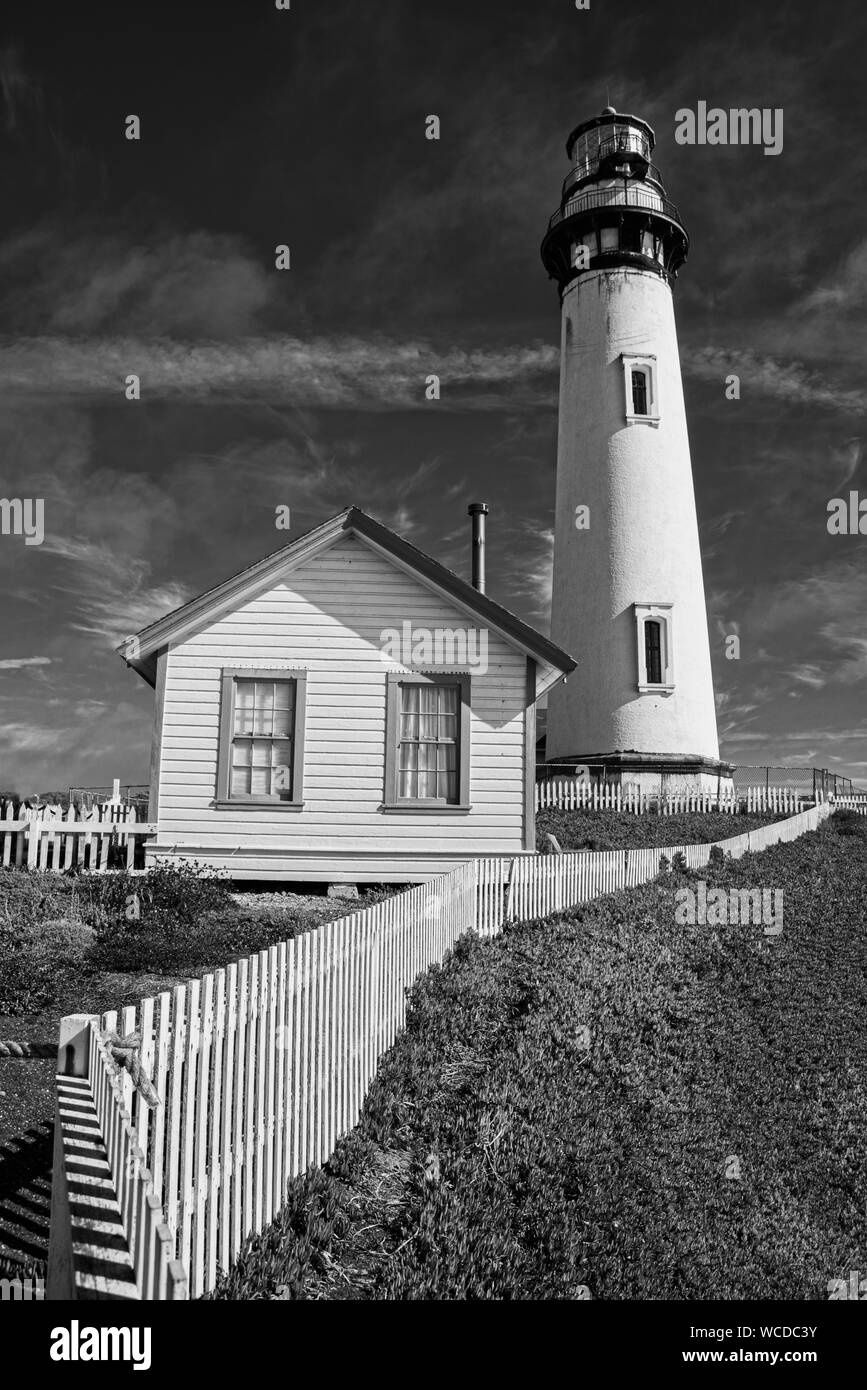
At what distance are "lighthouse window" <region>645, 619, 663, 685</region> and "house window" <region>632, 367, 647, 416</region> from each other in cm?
681

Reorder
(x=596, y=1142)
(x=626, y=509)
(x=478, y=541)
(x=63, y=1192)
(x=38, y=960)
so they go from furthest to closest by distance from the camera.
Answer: (x=626, y=509) → (x=478, y=541) → (x=38, y=960) → (x=596, y=1142) → (x=63, y=1192)

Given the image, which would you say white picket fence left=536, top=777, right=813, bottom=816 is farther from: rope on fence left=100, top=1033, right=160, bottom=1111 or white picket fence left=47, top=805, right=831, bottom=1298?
rope on fence left=100, top=1033, right=160, bottom=1111

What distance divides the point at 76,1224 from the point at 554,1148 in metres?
3.82

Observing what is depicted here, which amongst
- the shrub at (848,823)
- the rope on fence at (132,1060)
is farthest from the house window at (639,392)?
the rope on fence at (132,1060)

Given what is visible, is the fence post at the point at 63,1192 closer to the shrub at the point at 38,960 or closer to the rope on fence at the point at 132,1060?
the rope on fence at the point at 132,1060

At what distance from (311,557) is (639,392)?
60.9 feet

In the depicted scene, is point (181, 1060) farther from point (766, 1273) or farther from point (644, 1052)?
point (644, 1052)

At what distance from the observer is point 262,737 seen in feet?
49.4

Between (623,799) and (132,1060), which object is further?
(623,799)

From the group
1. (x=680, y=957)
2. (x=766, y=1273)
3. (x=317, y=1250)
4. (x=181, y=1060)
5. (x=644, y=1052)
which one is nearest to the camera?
(x=181, y=1060)

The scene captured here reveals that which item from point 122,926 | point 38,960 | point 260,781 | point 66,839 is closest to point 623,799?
point 260,781

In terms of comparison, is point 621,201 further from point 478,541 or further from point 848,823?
point 848,823

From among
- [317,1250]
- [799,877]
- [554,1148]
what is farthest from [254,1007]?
[799,877]

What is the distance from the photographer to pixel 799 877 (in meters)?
20.4
